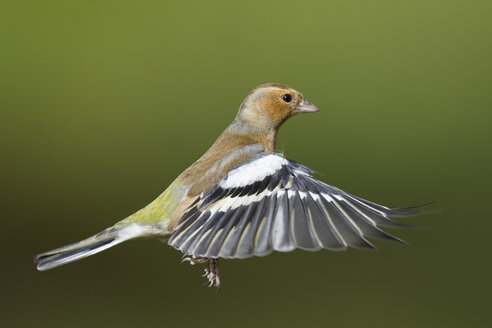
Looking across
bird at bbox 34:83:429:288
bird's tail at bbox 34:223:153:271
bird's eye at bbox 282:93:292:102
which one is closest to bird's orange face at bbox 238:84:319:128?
bird's eye at bbox 282:93:292:102

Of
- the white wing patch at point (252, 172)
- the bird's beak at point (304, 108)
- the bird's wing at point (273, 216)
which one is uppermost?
the bird's beak at point (304, 108)

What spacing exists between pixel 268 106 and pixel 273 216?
2.99ft

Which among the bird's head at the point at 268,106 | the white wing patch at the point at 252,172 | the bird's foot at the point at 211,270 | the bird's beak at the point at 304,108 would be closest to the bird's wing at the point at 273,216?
the white wing patch at the point at 252,172

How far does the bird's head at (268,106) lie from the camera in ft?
10.5

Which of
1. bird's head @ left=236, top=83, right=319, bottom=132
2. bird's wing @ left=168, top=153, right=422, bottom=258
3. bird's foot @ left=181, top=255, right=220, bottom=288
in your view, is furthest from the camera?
bird's head @ left=236, top=83, right=319, bottom=132

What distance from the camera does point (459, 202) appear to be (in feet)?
15.9

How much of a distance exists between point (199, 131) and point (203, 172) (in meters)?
1.98

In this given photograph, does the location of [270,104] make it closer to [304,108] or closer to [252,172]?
[304,108]

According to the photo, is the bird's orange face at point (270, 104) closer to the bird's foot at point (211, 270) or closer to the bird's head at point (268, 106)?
the bird's head at point (268, 106)

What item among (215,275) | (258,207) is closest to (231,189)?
(258,207)

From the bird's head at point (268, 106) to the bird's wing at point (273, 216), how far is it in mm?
508

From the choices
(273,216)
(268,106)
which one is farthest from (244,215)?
(268,106)

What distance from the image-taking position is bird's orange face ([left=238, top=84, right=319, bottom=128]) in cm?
319

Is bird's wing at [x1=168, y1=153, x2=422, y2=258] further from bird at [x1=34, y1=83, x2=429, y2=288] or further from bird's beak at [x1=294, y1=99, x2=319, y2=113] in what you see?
bird's beak at [x1=294, y1=99, x2=319, y2=113]
